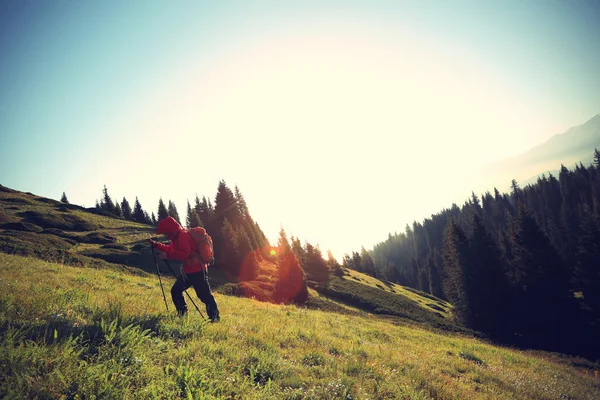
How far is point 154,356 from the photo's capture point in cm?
443

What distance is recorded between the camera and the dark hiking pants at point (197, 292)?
7426mm

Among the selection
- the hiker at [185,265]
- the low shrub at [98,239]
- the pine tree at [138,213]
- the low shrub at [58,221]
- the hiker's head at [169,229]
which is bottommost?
the hiker at [185,265]

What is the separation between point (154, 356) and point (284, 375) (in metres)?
2.20

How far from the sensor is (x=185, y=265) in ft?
24.4

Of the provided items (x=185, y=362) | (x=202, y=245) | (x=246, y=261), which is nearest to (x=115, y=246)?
(x=246, y=261)

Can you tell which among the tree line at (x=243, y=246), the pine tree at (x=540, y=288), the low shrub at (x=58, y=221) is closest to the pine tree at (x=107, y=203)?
the tree line at (x=243, y=246)

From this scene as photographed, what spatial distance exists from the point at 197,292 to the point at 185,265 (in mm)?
822

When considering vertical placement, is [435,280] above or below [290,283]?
below

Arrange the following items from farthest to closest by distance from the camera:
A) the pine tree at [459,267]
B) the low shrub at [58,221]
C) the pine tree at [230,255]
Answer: the pine tree at [230,255]
the low shrub at [58,221]
the pine tree at [459,267]

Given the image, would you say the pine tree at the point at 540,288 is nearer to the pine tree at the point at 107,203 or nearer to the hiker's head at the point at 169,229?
the hiker's head at the point at 169,229

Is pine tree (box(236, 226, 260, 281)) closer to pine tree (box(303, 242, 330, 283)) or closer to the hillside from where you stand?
pine tree (box(303, 242, 330, 283))

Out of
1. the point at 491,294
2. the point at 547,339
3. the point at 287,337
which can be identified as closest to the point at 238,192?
the point at 491,294

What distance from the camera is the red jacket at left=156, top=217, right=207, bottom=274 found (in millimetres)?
7211

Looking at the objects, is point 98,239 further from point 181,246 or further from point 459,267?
point 459,267
